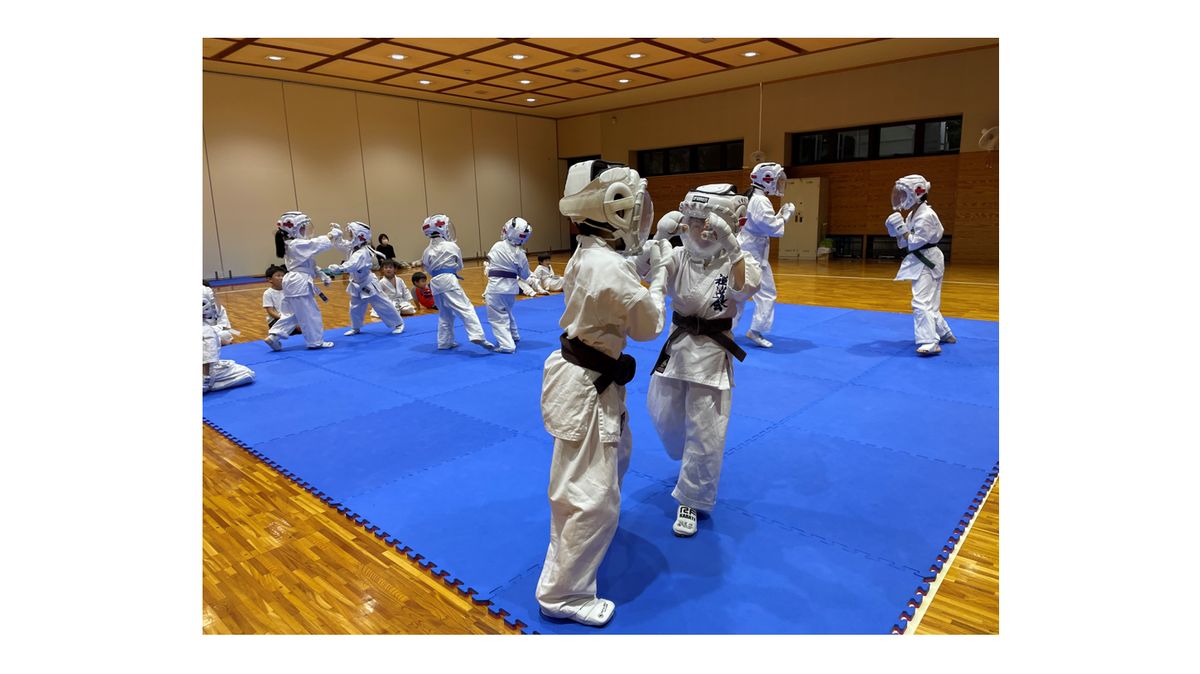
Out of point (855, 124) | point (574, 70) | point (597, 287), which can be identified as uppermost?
point (574, 70)

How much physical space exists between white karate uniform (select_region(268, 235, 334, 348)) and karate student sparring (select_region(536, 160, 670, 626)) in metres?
5.62

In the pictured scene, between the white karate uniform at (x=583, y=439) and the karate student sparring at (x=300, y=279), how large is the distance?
565cm

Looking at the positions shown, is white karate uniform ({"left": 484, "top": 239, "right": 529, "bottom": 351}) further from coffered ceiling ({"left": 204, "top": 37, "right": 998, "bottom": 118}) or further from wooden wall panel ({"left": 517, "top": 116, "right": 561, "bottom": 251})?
wooden wall panel ({"left": 517, "top": 116, "right": 561, "bottom": 251})

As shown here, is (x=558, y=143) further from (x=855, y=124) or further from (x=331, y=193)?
(x=855, y=124)

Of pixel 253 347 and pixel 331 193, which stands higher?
pixel 331 193

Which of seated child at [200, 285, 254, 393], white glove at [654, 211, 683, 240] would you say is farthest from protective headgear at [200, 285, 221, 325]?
white glove at [654, 211, 683, 240]

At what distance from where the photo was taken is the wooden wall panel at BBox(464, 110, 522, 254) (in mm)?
18297

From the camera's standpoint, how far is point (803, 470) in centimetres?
362

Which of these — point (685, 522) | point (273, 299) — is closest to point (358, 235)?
point (273, 299)

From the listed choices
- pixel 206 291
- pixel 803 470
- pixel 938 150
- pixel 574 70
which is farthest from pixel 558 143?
pixel 803 470

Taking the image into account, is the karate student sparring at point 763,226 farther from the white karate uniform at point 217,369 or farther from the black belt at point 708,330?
the white karate uniform at point 217,369

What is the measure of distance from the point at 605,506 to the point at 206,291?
4966 millimetres

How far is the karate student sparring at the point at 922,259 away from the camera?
20.1 feet

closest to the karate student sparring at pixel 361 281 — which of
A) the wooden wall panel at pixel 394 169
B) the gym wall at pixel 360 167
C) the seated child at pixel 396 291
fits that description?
the seated child at pixel 396 291
